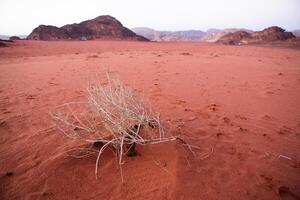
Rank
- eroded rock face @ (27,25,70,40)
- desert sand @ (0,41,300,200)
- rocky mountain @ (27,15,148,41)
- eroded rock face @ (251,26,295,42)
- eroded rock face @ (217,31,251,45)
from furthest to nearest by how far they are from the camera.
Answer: eroded rock face @ (217,31,251,45)
eroded rock face @ (251,26,295,42)
rocky mountain @ (27,15,148,41)
eroded rock face @ (27,25,70,40)
desert sand @ (0,41,300,200)

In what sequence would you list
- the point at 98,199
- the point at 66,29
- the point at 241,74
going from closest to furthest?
the point at 98,199 < the point at 241,74 < the point at 66,29

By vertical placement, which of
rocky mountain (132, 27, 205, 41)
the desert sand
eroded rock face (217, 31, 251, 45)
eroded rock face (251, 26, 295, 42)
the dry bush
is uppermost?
the dry bush

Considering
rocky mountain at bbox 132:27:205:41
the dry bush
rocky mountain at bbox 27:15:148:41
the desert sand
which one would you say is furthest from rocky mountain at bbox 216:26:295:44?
the dry bush

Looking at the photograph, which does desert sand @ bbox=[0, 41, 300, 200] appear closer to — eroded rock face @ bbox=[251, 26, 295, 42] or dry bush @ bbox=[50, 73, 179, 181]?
dry bush @ bbox=[50, 73, 179, 181]

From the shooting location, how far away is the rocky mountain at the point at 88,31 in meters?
24.6

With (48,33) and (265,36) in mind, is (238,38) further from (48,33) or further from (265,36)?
(48,33)

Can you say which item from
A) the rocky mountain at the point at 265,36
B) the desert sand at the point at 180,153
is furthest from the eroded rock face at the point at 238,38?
the desert sand at the point at 180,153

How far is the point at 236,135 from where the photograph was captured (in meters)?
2.95

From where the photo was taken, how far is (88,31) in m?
27.0

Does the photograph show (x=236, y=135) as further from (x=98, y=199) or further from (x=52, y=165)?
(x=52, y=165)

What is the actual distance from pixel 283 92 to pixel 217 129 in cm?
250

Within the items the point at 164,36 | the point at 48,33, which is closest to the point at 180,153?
the point at 48,33

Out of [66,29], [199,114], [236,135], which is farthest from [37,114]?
[66,29]

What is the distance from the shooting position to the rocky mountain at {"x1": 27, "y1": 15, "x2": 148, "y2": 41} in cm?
2464
